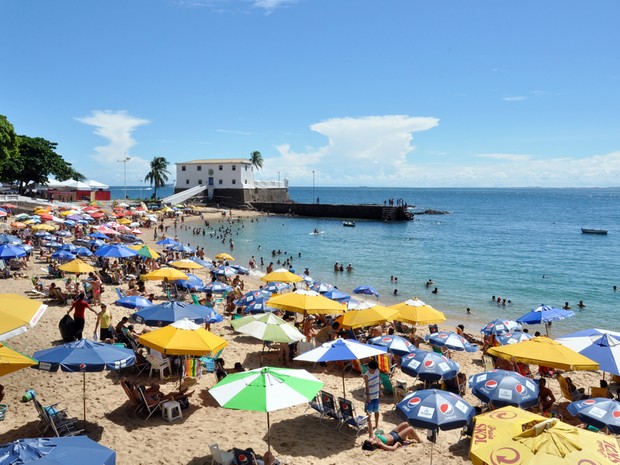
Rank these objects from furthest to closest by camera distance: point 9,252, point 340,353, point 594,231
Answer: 1. point 594,231
2. point 9,252
3. point 340,353

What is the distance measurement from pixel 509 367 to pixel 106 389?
376 inches

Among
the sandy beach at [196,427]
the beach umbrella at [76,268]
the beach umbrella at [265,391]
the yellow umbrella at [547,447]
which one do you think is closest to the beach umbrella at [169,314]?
the sandy beach at [196,427]

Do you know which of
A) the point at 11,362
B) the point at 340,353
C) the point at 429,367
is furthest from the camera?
the point at 429,367

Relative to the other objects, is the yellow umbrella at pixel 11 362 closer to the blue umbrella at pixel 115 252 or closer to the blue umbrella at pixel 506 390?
the blue umbrella at pixel 506 390

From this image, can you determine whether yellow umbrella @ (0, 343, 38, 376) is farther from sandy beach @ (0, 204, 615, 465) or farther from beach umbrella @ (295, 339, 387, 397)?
beach umbrella @ (295, 339, 387, 397)

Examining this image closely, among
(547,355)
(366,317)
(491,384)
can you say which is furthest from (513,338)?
(491,384)

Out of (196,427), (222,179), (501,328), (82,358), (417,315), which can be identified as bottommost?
(501,328)

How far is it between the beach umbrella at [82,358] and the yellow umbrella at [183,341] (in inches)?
30.4

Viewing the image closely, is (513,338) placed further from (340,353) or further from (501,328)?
(340,353)

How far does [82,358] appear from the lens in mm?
7227

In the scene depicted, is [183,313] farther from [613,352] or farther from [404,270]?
[404,270]

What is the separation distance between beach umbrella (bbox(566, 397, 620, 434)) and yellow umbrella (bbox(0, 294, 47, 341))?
9.30 metres

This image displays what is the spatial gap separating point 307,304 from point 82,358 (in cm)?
604

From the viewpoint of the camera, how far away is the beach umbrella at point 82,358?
712 cm
